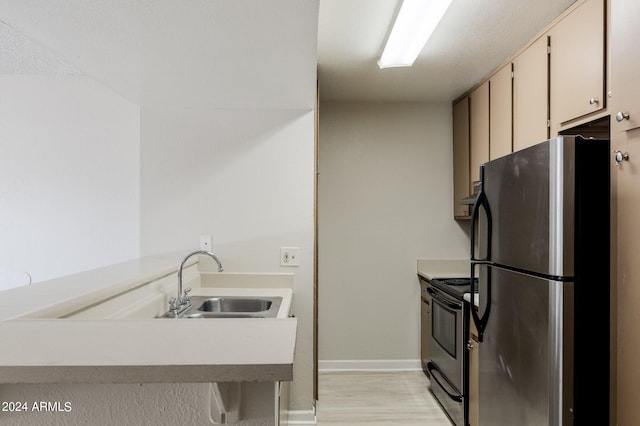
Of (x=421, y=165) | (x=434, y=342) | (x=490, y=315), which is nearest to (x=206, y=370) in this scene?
(x=490, y=315)

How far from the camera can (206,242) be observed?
8.07 ft

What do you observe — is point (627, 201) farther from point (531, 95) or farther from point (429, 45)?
point (429, 45)

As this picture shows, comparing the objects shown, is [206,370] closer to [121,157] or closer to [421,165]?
[121,157]

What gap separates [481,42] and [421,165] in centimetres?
134

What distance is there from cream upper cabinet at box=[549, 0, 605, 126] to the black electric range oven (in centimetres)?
122

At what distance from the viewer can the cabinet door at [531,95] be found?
2.11 meters

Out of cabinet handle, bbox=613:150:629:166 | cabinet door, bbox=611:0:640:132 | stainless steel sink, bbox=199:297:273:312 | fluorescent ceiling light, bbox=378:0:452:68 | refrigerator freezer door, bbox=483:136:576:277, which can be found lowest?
stainless steel sink, bbox=199:297:273:312

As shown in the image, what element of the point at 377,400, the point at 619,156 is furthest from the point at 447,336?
the point at 619,156

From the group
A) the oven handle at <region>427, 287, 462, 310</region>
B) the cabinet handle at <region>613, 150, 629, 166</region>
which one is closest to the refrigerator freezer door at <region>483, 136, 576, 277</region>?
the cabinet handle at <region>613, 150, 629, 166</region>

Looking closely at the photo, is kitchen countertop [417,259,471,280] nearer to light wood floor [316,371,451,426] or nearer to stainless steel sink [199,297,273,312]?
light wood floor [316,371,451,426]

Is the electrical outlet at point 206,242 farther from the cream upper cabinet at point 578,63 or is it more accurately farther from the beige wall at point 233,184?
the cream upper cabinet at point 578,63

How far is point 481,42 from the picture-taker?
2.30 m

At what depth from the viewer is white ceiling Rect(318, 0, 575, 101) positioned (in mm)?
1918

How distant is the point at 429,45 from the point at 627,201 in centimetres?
145
